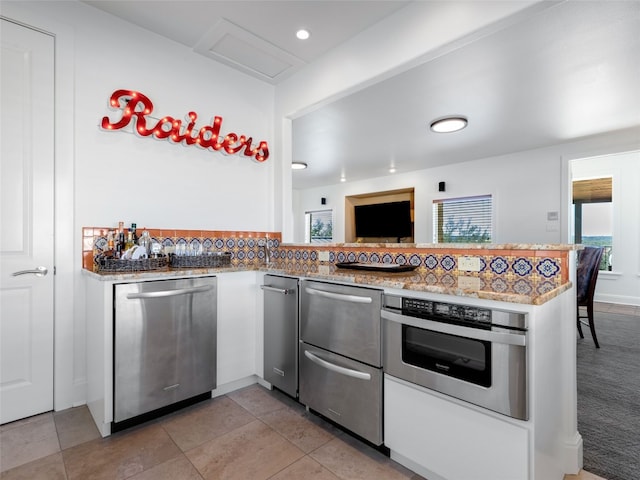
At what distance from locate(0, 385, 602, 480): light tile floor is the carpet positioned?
0.22m

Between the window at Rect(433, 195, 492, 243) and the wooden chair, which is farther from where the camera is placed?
the window at Rect(433, 195, 492, 243)

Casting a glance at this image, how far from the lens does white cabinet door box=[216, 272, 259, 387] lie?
229cm

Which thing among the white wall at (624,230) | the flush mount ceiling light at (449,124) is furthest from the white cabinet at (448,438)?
the white wall at (624,230)

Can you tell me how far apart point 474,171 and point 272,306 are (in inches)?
209

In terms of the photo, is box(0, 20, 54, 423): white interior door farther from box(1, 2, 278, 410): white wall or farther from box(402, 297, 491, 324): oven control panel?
box(402, 297, 491, 324): oven control panel

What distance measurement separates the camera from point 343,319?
180 centimetres

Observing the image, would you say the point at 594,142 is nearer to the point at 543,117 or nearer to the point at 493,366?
the point at 543,117

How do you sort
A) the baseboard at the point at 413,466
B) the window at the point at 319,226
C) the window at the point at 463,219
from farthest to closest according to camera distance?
1. the window at the point at 319,226
2. the window at the point at 463,219
3. the baseboard at the point at 413,466

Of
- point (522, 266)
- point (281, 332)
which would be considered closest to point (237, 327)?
point (281, 332)

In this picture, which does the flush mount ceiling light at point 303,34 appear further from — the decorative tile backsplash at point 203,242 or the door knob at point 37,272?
the door knob at point 37,272

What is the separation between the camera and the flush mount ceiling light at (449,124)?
387 cm

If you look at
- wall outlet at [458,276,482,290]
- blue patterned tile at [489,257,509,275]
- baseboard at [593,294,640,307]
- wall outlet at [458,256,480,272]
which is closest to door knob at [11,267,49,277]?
wall outlet at [458,276,482,290]

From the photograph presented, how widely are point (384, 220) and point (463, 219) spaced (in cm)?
189

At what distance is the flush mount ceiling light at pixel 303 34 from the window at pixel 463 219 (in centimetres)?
481
